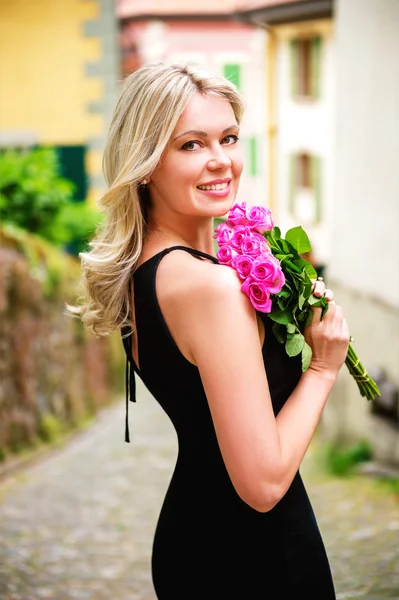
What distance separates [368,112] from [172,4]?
1178 centimetres

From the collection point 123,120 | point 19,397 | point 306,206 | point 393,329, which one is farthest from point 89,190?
point 123,120

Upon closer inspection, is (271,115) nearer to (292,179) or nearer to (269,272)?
(292,179)

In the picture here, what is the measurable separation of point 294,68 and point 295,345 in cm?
1494

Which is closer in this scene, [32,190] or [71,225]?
[32,190]

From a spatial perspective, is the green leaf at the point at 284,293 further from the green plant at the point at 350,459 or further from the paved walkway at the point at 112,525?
the green plant at the point at 350,459

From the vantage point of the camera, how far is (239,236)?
1869 mm

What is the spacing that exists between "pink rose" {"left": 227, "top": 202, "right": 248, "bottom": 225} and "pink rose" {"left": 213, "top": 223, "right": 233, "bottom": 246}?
0.06ft

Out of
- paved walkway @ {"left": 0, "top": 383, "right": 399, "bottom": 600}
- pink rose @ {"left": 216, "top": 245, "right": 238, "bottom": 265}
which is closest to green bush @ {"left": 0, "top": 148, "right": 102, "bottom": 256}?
paved walkway @ {"left": 0, "top": 383, "right": 399, "bottom": 600}

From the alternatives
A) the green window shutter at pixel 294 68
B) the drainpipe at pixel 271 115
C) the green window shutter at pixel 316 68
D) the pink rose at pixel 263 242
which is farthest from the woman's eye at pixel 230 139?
the drainpipe at pixel 271 115

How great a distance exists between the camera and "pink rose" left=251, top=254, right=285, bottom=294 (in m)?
1.70

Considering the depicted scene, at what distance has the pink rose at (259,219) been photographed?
6.29 feet

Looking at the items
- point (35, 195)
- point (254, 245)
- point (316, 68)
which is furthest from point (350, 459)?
point (316, 68)

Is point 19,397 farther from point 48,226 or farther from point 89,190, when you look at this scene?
point 89,190

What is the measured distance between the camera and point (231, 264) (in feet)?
5.85
